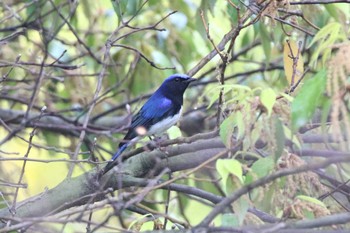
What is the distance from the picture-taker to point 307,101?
2836mm

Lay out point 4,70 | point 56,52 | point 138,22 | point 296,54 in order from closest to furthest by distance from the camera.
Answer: point 296,54
point 4,70
point 56,52
point 138,22

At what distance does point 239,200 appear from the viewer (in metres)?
3.12

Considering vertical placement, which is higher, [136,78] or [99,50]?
[99,50]

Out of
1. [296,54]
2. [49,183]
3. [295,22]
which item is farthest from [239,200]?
[49,183]

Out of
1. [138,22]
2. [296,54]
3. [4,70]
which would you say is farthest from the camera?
[138,22]

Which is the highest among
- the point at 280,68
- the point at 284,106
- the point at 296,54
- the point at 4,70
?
the point at 4,70

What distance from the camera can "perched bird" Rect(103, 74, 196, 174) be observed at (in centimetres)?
567

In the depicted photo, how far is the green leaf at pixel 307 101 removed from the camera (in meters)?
2.83

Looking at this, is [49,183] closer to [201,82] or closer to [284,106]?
[201,82]

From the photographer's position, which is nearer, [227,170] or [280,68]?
[227,170]

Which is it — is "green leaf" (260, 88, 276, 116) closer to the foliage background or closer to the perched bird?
the foliage background

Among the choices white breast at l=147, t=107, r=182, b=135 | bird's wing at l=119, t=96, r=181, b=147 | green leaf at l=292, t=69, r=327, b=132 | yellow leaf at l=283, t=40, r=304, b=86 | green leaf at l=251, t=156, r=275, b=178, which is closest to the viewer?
green leaf at l=292, t=69, r=327, b=132

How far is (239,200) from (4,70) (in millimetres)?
3277

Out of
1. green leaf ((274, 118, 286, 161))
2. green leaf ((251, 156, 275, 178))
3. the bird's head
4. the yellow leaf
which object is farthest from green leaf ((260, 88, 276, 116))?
the bird's head
